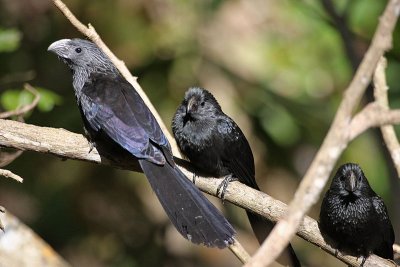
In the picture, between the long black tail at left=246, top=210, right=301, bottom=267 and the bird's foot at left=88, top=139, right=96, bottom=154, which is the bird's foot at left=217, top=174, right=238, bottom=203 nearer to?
the long black tail at left=246, top=210, right=301, bottom=267

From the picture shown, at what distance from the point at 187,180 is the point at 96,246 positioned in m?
3.12

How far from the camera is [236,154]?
4402mm

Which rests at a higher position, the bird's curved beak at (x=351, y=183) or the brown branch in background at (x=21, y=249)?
the bird's curved beak at (x=351, y=183)

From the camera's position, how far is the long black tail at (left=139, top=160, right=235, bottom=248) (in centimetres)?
328

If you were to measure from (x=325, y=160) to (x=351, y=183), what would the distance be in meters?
1.85

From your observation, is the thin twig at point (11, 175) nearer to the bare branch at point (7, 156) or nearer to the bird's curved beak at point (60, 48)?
the bare branch at point (7, 156)

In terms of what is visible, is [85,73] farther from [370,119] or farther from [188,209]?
[370,119]

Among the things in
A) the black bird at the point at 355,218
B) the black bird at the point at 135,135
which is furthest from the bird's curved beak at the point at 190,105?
the black bird at the point at 355,218

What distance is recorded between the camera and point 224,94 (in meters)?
6.52

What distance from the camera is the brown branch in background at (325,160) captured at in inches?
84.0

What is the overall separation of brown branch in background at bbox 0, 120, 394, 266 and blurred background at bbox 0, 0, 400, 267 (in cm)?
164

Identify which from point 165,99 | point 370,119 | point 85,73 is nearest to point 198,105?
point 85,73

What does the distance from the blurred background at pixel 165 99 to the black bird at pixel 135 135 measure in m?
0.89

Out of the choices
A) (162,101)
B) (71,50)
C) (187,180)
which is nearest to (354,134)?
(187,180)
